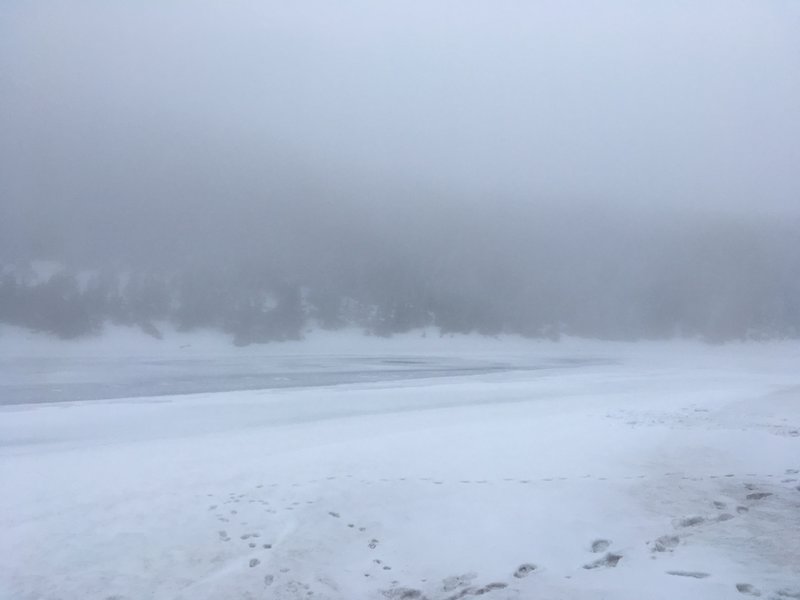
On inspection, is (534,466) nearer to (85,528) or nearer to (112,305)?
(85,528)

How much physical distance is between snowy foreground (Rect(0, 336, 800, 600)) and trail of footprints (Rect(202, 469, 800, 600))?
1.0 inches

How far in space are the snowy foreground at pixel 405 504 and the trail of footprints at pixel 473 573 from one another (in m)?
0.03

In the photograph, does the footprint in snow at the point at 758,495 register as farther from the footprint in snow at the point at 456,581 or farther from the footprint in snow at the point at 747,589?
the footprint in snow at the point at 456,581

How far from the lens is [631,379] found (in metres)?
28.9

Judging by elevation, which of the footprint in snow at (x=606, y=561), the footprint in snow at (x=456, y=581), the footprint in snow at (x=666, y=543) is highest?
the footprint in snow at (x=666, y=543)

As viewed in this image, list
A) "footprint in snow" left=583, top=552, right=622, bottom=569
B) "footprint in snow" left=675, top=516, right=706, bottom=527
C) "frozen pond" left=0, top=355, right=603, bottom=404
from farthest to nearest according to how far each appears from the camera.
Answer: "frozen pond" left=0, top=355, right=603, bottom=404 → "footprint in snow" left=675, top=516, right=706, bottom=527 → "footprint in snow" left=583, top=552, right=622, bottom=569

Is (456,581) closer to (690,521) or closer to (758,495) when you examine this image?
(690,521)

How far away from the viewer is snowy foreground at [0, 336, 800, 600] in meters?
6.32

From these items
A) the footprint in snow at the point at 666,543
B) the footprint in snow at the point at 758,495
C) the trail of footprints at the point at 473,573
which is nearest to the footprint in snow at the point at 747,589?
the trail of footprints at the point at 473,573

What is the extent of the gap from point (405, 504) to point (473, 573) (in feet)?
7.24

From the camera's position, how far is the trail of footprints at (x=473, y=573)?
6094mm

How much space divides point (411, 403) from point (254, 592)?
45.6 ft

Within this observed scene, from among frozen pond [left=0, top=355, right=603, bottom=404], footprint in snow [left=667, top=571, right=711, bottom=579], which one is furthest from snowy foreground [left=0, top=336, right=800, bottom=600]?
frozen pond [left=0, top=355, right=603, bottom=404]

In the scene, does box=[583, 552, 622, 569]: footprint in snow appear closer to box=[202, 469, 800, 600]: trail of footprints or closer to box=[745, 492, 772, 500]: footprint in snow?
box=[202, 469, 800, 600]: trail of footprints
